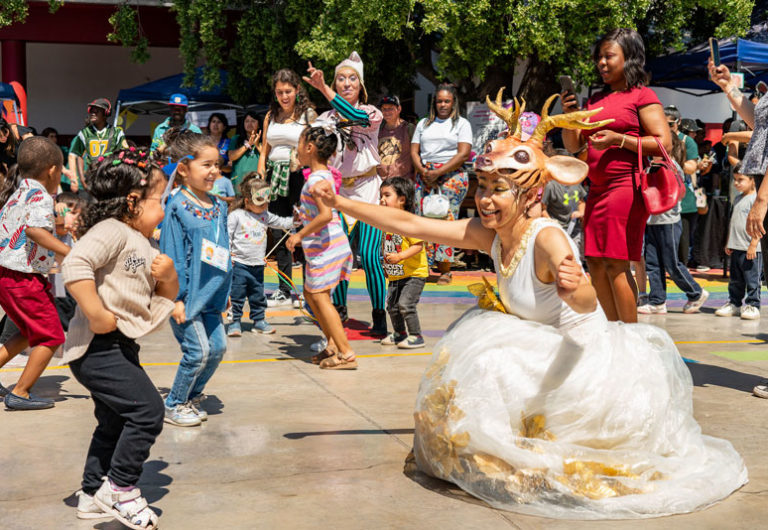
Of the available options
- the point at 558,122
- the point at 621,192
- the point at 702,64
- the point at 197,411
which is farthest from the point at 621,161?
the point at 702,64

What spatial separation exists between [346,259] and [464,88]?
8.43 metres

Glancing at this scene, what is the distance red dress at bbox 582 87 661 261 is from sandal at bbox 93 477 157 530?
10.8ft

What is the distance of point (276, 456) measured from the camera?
178 inches

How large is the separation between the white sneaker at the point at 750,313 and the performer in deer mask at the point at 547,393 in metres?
4.98

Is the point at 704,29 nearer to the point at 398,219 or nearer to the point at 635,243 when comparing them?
the point at 635,243

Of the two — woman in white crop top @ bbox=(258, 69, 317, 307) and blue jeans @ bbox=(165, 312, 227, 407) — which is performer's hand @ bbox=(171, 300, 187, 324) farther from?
woman in white crop top @ bbox=(258, 69, 317, 307)

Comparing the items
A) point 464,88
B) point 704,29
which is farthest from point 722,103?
point 464,88

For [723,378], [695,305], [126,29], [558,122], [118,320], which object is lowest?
[695,305]

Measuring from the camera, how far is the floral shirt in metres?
5.31

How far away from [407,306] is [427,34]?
24.3ft

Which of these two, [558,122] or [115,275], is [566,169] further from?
[115,275]

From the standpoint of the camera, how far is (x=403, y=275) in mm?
7406

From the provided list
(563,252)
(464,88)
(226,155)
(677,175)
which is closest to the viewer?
(563,252)

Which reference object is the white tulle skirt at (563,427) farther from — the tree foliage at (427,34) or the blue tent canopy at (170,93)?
the blue tent canopy at (170,93)
